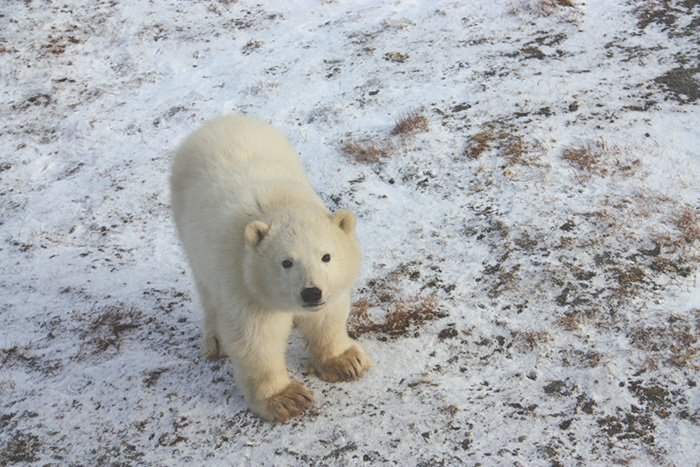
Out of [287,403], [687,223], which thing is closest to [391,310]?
[287,403]

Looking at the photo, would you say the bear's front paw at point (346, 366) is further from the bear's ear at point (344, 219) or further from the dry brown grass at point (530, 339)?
the dry brown grass at point (530, 339)

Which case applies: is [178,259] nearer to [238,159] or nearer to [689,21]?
[238,159]

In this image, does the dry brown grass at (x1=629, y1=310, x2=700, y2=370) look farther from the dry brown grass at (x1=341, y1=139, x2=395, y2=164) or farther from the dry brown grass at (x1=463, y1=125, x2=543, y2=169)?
the dry brown grass at (x1=341, y1=139, x2=395, y2=164)

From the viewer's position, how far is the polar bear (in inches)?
128

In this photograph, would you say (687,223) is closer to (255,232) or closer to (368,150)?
(368,150)

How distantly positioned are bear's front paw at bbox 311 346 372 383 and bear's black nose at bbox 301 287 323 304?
1011mm

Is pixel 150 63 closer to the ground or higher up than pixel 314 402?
higher up

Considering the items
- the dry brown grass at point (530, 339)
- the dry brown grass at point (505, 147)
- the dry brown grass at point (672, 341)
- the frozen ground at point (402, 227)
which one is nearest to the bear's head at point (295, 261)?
the frozen ground at point (402, 227)

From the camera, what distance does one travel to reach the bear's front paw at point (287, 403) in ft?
11.8

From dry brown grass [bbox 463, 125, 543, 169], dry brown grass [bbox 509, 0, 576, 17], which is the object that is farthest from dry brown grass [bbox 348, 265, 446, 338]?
dry brown grass [bbox 509, 0, 576, 17]

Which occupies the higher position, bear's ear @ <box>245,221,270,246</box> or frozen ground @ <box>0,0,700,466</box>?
bear's ear @ <box>245,221,270,246</box>

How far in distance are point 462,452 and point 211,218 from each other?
2.33 meters

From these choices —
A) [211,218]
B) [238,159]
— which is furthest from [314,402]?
[238,159]

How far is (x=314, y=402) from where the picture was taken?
A: 148 inches
